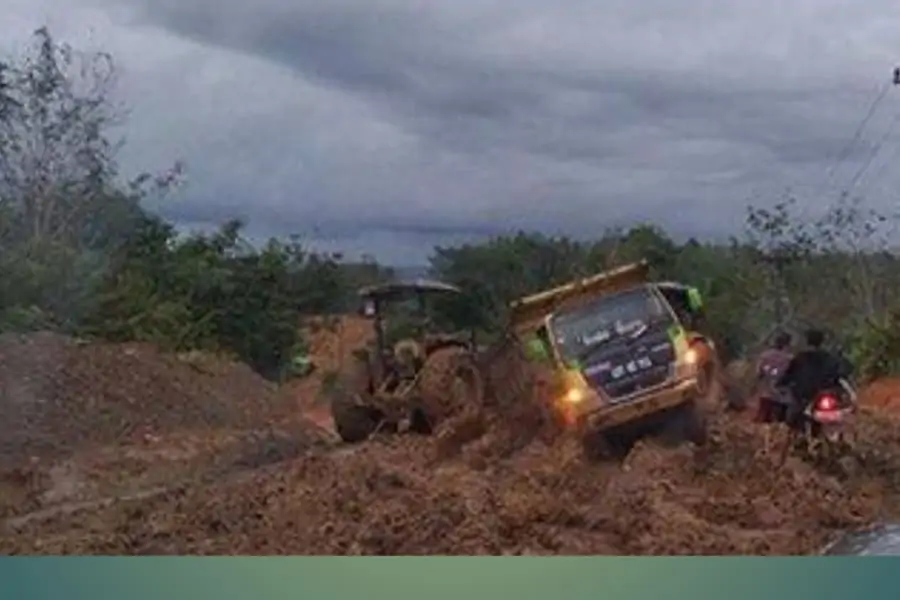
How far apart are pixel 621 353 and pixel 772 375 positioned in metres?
0.36

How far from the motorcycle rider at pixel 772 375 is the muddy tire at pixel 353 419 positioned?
0.91m

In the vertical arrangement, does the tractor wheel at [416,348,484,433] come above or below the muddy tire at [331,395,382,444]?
above

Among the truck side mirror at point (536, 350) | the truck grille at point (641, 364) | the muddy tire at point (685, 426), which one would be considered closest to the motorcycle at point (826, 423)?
the muddy tire at point (685, 426)

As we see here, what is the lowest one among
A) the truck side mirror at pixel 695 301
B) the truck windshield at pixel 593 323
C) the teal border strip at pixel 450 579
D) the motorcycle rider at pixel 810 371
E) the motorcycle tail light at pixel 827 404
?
the teal border strip at pixel 450 579

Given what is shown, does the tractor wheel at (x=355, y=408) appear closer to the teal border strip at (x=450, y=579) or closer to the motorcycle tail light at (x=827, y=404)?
the teal border strip at (x=450, y=579)

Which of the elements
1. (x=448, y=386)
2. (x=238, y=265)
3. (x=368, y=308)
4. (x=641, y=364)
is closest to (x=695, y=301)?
(x=641, y=364)

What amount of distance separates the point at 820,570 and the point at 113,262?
1.81m

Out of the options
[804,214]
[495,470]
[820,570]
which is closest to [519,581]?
[495,470]

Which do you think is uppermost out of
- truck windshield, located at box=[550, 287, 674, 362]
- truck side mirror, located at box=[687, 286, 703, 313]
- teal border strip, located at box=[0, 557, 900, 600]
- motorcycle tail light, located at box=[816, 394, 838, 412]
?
truck side mirror, located at box=[687, 286, 703, 313]

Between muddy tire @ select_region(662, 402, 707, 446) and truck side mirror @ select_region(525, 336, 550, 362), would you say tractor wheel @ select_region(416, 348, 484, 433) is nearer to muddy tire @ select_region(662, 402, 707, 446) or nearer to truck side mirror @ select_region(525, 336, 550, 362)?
truck side mirror @ select_region(525, 336, 550, 362)

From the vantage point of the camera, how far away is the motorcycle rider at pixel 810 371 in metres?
5.93

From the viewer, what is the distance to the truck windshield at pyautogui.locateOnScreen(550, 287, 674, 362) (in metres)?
5.93

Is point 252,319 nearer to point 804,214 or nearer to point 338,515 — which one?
point 338,515

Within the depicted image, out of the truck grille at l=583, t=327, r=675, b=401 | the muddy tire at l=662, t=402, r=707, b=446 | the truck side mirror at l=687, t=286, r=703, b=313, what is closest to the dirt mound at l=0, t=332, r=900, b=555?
the muddy tire at l=662, t=402, r=707, b=446
